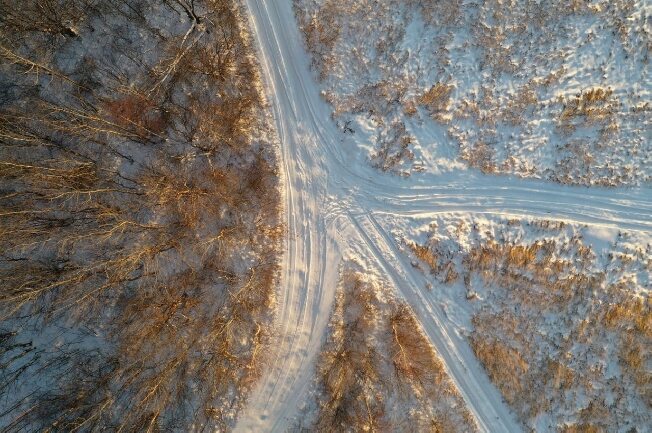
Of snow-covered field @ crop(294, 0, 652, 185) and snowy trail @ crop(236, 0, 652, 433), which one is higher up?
snow-covered field @ crop(294, 0, 652, 185)

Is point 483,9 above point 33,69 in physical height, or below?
above

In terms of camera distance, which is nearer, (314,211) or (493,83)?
(493,83)

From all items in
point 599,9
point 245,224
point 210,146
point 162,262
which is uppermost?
point 599,9

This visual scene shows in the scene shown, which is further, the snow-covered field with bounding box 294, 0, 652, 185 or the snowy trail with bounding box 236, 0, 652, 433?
the snowy trail with bounding box 236, 0, 652, 433

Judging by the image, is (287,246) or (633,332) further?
(287,246)

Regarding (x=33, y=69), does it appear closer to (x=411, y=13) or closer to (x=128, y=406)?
(x=128, y=406)

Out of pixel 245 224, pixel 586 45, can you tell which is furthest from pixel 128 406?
pixel 586 45

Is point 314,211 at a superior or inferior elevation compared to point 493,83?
inferior

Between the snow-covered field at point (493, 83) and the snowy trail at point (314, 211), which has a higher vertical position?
the snow-covered field at point (493, 83)
